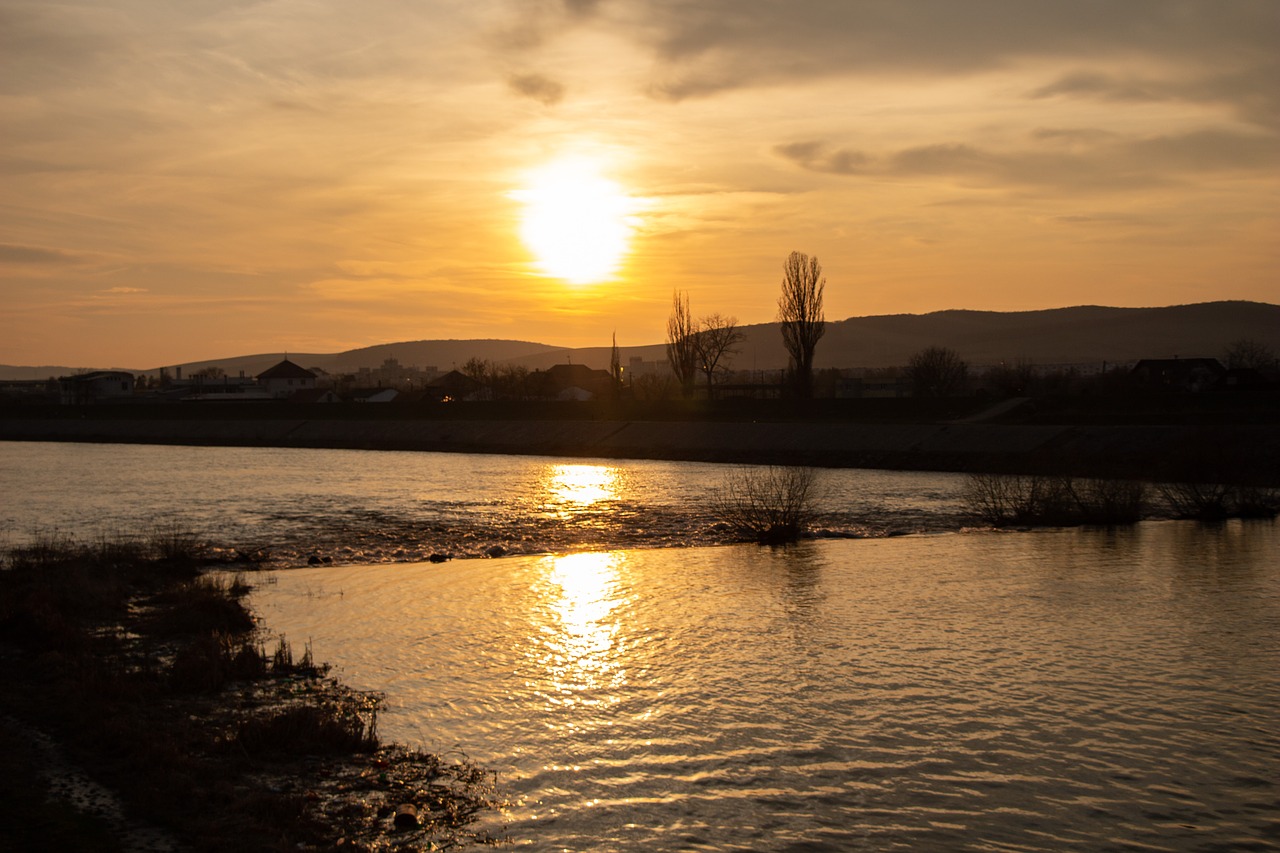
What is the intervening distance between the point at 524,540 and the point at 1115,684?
1901 cm

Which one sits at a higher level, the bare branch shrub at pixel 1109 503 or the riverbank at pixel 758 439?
the riverbank at pixel 758 439

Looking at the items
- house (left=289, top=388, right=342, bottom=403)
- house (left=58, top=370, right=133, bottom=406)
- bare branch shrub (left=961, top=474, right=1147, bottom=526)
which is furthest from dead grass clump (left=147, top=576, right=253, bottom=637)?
house (left=58, top=370, right=133, bottom=406)

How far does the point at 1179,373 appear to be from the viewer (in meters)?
106

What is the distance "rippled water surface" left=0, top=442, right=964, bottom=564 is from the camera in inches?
1225

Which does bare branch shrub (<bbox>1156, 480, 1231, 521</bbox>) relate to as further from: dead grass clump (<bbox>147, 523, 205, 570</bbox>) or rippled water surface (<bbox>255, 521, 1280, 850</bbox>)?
dead grass clump (<bbox>147, 523, 205, 570</bbox>)

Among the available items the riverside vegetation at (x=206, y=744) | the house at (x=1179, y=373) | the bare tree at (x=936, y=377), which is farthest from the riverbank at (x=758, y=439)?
the house at (x=1179, y=373)

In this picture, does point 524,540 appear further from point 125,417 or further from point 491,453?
point 125,417

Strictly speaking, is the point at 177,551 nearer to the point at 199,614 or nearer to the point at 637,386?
the point at 199,614

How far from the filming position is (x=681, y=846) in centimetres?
962

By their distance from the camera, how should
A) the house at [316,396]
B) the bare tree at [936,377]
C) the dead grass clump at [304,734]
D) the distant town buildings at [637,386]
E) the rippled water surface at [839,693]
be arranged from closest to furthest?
the rippled water surface at [839,693] → the dead grass clump at [304,734] → the distant town buildings at [637,386] → the bare tree at [936,377] → the house at [316,396]

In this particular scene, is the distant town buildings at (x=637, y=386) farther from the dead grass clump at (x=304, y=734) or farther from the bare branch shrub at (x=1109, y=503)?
the dead grass clump at (x=304, y=734)

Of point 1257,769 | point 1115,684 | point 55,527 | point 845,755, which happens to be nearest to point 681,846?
point 845,755

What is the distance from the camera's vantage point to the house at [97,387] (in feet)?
562

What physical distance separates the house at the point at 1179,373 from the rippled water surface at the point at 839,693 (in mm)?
81164
